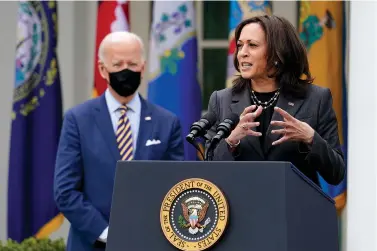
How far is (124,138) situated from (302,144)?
1.71m

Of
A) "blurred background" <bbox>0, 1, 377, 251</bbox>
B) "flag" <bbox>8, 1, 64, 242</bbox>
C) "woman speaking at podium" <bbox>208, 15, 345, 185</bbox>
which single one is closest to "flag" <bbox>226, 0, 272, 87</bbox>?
"blurred background" <bbox>0, 1, 377, 251</bbox>

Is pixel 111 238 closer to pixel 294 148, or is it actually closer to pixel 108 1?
pixel 294 148

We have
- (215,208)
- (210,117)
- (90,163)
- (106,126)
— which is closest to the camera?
(215,208)

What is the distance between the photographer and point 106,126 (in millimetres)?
5195

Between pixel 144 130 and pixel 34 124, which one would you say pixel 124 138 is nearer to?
pixel 144 130

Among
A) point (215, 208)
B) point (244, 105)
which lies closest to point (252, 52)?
point (244, 105)

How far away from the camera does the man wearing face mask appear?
199 inches

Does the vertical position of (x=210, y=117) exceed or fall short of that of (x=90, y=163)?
it exceeds it

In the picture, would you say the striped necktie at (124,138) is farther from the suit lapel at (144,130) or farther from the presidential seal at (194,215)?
the presidential seal at (194,215)

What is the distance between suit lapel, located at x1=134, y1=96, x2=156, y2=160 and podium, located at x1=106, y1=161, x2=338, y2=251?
5.63 feet

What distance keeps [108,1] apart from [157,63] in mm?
647

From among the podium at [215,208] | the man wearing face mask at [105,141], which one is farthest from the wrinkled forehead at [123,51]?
the podium at [215,208]

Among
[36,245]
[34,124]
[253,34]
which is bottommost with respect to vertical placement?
[36,245]

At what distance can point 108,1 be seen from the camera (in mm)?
7309
